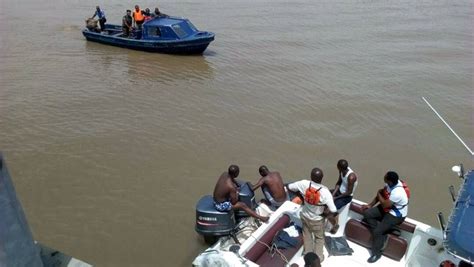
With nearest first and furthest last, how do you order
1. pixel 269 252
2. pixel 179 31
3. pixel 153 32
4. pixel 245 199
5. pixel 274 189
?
pixel 269 252
pixel 245 199
pixel 274 189
pixel 179 31
pixel 153 32

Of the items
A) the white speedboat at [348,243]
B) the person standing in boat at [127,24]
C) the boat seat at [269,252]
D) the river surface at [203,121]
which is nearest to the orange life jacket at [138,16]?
the person standing in boat at [127,24]

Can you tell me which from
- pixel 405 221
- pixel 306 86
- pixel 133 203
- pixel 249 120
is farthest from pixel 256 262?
pixel 306 86

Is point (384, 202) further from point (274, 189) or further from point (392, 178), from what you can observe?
point (274, 189)

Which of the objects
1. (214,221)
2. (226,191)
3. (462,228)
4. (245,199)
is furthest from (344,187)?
(462,228)

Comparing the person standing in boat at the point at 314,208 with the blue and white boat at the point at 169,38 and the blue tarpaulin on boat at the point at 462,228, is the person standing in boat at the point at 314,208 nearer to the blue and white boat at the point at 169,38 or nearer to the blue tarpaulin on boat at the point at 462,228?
the blue tarpaulin on boat at the point at 462,228

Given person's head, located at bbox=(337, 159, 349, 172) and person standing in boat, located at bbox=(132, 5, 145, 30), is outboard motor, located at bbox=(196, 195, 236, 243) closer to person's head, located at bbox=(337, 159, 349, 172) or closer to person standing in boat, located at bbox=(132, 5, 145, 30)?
person's head, located at bbox=(337, 159, 349, 172)

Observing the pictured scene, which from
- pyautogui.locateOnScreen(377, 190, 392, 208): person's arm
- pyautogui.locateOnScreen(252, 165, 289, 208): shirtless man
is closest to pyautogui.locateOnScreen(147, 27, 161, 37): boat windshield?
pyautogui.locateOnScreen(252, 165, 289, 208): shirtless man

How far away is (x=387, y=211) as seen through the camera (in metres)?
6.03

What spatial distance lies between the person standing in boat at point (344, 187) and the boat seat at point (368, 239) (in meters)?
0.33

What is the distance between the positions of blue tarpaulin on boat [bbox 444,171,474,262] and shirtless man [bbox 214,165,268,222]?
287cm

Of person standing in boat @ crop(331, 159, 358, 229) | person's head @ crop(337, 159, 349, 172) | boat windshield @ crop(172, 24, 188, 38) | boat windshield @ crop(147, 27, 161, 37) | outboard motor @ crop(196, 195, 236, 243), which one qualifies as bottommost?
outboard motor @ crop(196, 195, 236, 243)

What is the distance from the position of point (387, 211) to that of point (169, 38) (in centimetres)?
1395

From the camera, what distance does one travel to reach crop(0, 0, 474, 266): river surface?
8.57 meters

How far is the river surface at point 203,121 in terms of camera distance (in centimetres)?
857
